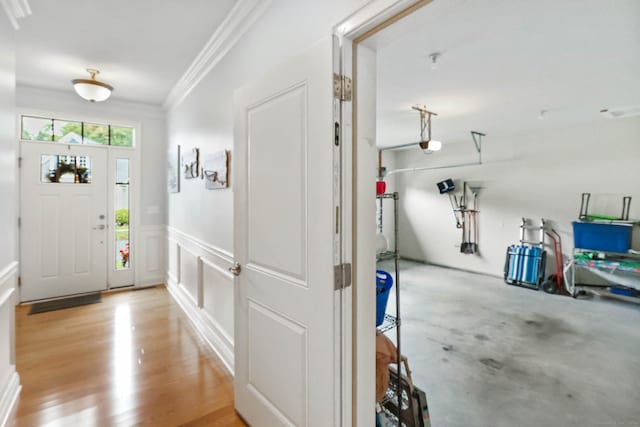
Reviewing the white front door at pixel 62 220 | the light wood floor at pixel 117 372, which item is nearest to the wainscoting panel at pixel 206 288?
the light wood floor at pixel 117 372

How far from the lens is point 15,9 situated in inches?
76.1

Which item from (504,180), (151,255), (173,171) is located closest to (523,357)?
(504,180)

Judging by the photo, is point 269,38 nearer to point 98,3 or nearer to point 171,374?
point 98,3

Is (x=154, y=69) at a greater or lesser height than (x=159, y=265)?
greater

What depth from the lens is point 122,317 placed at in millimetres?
3426

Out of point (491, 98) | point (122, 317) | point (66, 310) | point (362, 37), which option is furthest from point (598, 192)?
point (66, 310)

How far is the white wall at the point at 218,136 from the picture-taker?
158 cm

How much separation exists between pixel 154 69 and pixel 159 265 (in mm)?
2849

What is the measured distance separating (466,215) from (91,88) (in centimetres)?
613

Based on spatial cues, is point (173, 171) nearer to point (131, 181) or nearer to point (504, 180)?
point (131, 181)

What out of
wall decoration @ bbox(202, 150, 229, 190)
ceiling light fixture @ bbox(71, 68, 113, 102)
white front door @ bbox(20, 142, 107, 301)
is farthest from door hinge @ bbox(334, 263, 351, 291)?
white front door @ bbox(20, 142, 107, 301)

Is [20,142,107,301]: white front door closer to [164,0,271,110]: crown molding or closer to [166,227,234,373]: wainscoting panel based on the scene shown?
[166,227,234,373]: wainscoting panel

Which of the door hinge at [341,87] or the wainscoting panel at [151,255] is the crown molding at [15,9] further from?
the wainscoting panel at [151,255]

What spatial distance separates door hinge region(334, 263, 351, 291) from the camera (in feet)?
4.09
